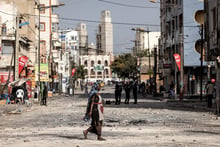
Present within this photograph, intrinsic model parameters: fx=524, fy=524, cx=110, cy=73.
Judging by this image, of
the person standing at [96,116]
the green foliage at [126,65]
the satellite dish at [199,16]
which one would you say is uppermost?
the satellite dish at [199,16]

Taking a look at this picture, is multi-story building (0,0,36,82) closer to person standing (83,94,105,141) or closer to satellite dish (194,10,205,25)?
satellite dish (194,10,205,25)

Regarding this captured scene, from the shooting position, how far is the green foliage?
5861 inches

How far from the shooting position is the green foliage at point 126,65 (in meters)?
149

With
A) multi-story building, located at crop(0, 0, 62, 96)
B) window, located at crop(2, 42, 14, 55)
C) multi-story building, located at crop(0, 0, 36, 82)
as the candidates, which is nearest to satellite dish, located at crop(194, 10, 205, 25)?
multi-story building, located at crop(0, 0, 62, 96)

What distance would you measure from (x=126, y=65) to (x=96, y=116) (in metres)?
136

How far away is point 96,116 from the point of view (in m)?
15.2

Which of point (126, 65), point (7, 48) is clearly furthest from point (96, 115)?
point (126, 65)

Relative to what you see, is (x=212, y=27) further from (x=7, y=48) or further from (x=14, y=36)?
(x=7, y=48)

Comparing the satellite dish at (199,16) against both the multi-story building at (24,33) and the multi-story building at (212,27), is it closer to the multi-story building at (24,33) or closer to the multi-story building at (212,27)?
the multi-story building at (24,33)

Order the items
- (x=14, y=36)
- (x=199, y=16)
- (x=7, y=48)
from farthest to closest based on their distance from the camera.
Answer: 1. (x=199, y=16)
2. (x=7, y=48)
3. (x=14, y=36)

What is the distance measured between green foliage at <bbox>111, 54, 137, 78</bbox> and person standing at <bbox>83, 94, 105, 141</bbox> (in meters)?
131

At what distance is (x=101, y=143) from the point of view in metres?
13.9

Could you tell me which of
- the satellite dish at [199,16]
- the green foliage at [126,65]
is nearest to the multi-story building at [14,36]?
the satellite dish at [199,16]

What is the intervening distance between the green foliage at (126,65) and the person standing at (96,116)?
429 ft
